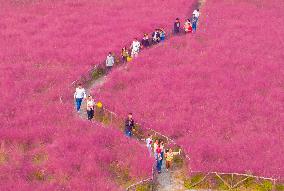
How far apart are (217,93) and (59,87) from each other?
752cm

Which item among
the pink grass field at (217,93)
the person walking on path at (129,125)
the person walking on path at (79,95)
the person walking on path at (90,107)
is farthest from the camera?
the person walking on path at (79,95)

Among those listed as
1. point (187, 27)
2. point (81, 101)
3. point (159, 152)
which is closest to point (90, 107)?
point (81, 101)

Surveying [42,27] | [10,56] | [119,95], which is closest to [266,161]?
[119,95]

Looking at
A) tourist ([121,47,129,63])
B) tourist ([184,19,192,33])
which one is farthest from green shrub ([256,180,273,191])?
tourist ([184,19,192,33])

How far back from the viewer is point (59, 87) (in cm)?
2333

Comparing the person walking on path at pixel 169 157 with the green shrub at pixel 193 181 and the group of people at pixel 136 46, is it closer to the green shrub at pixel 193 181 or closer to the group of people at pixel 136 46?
the green shrub at pixel 193 181

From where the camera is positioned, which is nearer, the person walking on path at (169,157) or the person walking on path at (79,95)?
the person walking on path at (169,157)

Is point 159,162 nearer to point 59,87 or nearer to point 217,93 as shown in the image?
point 217,93

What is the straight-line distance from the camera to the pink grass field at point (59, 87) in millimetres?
16531

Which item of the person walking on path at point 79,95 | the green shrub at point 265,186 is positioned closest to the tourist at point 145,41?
the person walking on path at point 79,95

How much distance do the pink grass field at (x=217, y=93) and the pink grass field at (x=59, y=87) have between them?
2.28m

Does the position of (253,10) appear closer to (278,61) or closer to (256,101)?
(278,61)

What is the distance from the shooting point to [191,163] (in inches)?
680

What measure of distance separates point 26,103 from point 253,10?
2113cm
